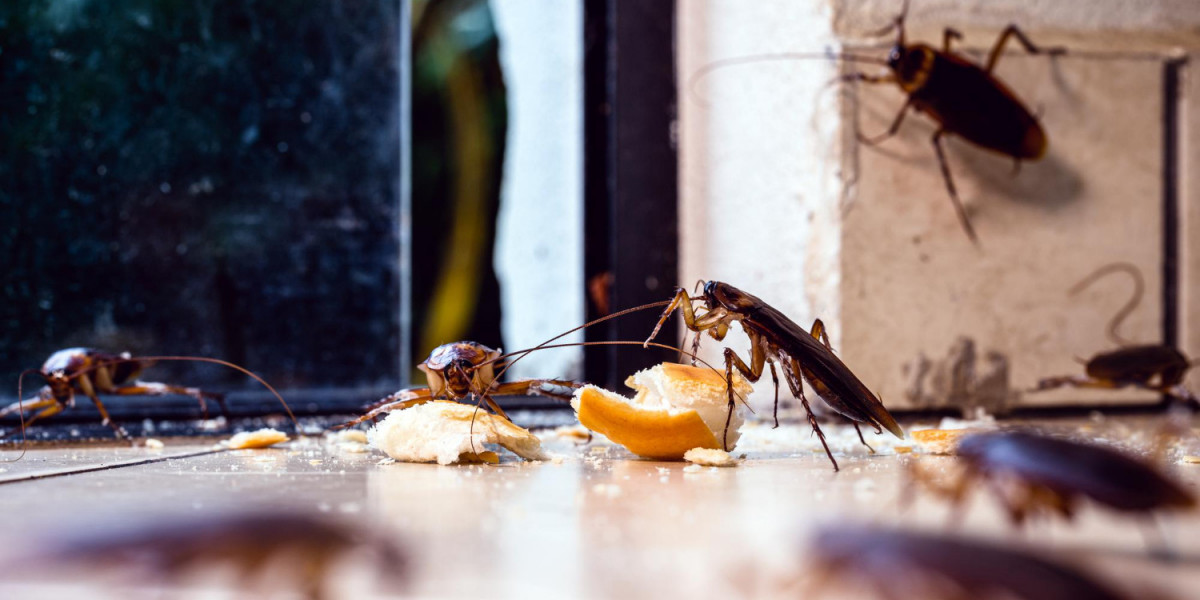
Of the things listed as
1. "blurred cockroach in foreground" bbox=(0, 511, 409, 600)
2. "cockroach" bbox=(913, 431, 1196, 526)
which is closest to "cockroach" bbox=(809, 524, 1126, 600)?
"cockroach" bbox=(913, 431, 1196, 526)

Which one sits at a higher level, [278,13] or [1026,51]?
[278,13]

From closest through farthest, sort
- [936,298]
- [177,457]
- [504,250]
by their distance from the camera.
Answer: [177,457]
[936,298]
[504,250]

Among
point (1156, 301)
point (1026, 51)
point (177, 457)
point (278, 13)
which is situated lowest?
point (177, 457)

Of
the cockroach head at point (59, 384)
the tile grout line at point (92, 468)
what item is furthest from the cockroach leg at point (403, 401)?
the cockroach head at point (59, 384)

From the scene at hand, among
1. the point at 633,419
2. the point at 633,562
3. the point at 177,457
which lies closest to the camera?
the point at 633,562

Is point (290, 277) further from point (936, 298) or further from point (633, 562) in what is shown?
point (633, 562)

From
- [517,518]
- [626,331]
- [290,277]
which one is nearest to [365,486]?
[517,518]

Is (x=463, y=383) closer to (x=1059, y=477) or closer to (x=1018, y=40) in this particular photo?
(x=1059, y=477)
